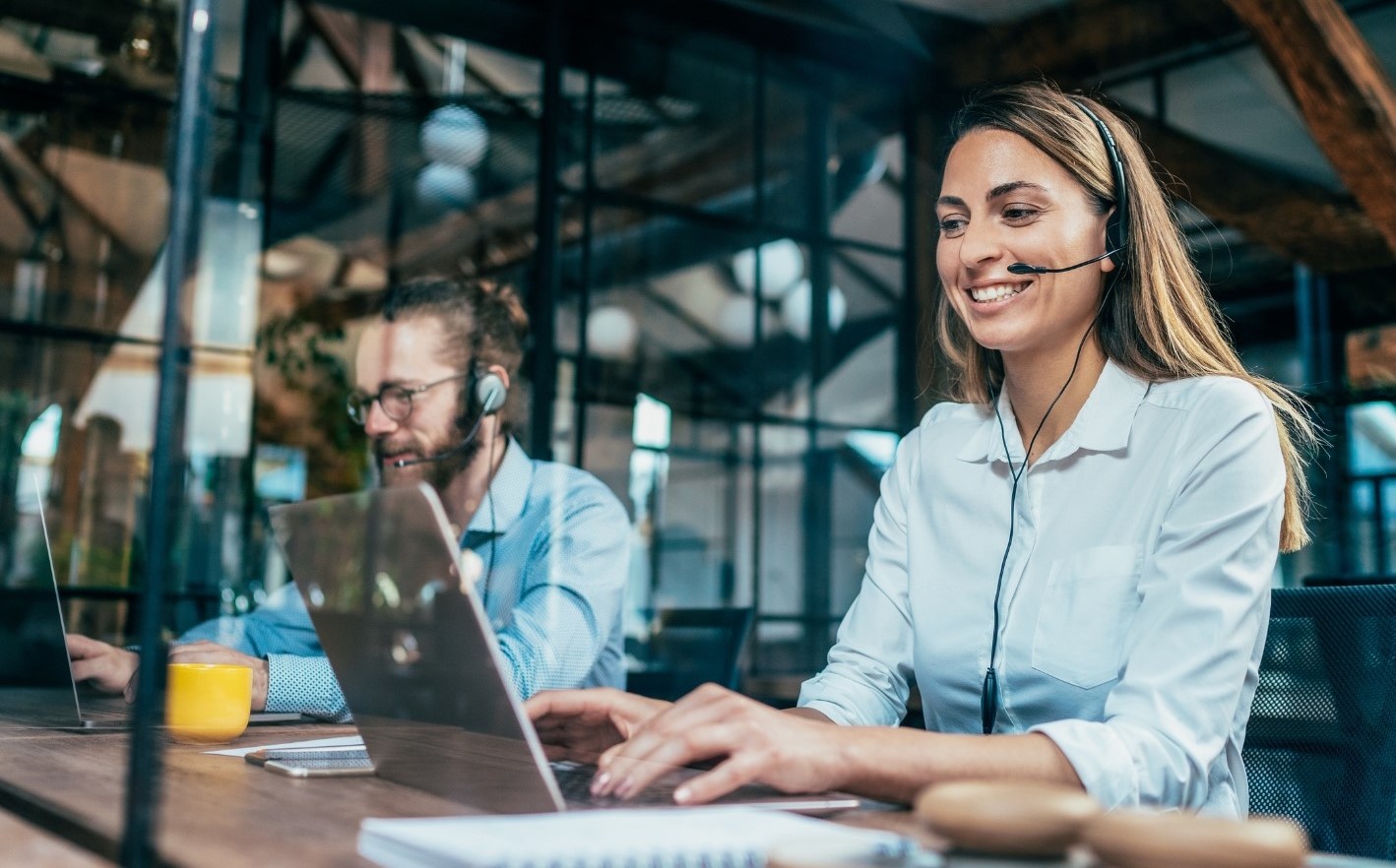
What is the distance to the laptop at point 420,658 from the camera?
832mm

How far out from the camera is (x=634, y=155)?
213 inches

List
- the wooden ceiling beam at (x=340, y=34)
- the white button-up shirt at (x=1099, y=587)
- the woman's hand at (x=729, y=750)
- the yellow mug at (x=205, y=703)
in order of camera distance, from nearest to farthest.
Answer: the woman's hand at (x=729, y=750), the white button-up shirt at (x=1099, y=587), the yellow mug at (x=205, y=703), the wooden ceiling beam at (x=340, y=34)

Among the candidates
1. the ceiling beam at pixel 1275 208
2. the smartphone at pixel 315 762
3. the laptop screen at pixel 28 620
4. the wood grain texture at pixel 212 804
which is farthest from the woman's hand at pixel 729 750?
the ceiling beam at pixel 1275 208

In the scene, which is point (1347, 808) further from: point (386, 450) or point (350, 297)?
point (350, 297)

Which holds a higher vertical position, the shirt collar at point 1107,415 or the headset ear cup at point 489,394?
the headset ear cup at point 489,394

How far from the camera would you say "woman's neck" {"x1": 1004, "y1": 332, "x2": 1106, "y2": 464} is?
1.49 m

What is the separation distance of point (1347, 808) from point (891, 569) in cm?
56

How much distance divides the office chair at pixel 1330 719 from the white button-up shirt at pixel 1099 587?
17 cm

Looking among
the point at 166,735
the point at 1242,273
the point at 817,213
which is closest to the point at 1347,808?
the point at 166,735

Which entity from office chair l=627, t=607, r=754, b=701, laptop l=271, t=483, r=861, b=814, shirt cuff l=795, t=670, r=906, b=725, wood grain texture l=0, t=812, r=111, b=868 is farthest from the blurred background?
wood grain texture l=0, t=812, r=111, b=868

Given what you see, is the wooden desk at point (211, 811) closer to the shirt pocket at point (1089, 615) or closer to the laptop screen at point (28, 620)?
the shirt pocket at point (1089, 615)

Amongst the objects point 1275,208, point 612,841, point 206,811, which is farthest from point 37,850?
point 1275,208

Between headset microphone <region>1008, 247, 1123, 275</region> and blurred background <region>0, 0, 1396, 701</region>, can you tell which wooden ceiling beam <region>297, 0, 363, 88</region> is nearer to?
blurred background <region>0, 0, 1396, 701</region>

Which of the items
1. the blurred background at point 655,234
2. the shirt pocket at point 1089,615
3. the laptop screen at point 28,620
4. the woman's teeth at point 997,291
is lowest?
the laptop screen at point 28,620
